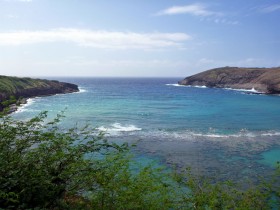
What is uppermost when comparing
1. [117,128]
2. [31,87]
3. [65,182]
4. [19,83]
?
[19,83]

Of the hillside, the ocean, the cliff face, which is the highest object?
the cliff face

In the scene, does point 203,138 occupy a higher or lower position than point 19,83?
lower

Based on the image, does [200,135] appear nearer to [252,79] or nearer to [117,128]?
[117,128]

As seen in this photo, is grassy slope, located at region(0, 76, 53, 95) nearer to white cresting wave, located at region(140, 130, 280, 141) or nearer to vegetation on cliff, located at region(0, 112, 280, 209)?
white cresting wave, located at region(140, 130, 280, 141)

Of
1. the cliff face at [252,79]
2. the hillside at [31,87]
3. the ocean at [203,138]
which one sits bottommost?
the ocean at [203,138]

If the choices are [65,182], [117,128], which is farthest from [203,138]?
[65,182]

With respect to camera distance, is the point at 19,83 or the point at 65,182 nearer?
the point at 65,182

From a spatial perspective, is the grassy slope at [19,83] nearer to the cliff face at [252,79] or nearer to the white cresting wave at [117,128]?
the white cresting wave at [117,128]

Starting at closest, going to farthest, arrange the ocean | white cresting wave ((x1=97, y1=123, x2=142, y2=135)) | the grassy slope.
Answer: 1. the ocean
2. white cresting wave ((x1=97, y1=123, x2=142, y2=135))
3. the grassy slope

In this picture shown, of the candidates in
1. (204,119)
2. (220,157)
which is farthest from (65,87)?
(220,157)

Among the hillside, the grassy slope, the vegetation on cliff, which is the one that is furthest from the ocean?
the grassy slope

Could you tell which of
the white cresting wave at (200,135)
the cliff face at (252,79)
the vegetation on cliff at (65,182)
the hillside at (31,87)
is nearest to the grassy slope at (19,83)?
the hillside at (31,87)

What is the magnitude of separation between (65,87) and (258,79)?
10903 cm

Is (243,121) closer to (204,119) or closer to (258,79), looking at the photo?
(204,119)
